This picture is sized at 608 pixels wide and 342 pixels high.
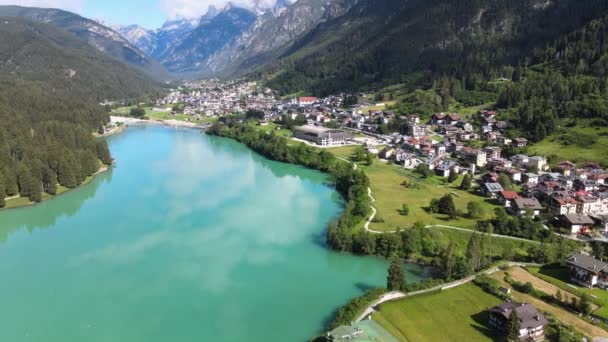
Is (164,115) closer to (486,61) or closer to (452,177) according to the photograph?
(486,61)

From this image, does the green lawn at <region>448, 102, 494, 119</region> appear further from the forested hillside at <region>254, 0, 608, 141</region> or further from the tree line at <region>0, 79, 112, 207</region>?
the tree line at <region>0, 79, 112, 207</region>

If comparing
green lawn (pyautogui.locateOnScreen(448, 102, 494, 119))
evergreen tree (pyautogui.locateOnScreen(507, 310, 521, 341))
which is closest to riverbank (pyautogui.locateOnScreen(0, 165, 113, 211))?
evergreen tree (pyautogui.locateOnScreen(507, 310, 521, 341))

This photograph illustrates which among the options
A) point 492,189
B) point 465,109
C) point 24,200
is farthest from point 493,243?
point 465,109

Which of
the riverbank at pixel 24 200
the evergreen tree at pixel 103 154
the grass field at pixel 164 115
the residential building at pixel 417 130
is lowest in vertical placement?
the riverbank at pixel 24 200

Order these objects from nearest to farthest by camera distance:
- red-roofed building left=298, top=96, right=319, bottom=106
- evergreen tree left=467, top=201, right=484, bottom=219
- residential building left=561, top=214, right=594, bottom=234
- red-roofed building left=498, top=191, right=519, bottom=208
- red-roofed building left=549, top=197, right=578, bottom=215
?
1. residential building left=561, top=214, right=594, bottom=234
2. evergreen tree left=467, top=201, right=484, bottom=219
3. red-roofed building left=549, top=197, right=578, bottom=215
4. red-roofed building left=498, top=191, right=519, bottom=208
5. red-roofed building left=298, top=96, right=319, bottom=106

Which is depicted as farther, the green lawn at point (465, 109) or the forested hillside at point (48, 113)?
the green lawn at point (465, 109)

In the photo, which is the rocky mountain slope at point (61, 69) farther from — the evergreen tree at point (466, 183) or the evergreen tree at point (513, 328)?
the evergreen tree at point (513, 328)

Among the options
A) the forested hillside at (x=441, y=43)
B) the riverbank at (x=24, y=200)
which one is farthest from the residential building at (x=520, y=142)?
the riverbank at (x=24, y=200)
